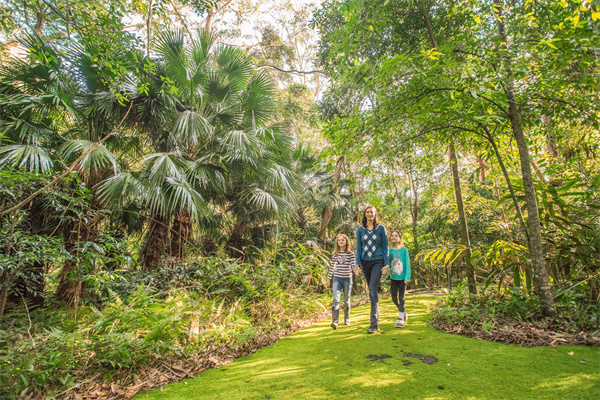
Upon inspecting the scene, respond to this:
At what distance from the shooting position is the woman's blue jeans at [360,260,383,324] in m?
4.02

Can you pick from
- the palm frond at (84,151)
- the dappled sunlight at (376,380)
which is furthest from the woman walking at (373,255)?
the palm frond at (84,151)

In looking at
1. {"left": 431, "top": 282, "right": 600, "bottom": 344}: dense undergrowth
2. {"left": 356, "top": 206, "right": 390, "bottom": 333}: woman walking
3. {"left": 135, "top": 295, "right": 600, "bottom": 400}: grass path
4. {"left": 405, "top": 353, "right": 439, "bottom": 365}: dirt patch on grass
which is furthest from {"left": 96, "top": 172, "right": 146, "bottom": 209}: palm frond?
{"left": 431, "top": 282, "right": 600, "bottom": 344}: dense undergrowth

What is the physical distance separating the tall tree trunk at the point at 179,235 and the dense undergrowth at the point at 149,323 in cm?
62

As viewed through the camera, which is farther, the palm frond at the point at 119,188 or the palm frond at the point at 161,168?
the palm frond at the point at 161,168

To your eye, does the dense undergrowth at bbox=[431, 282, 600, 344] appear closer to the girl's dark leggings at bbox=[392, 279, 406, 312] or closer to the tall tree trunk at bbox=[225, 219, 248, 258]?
the girl's dark leggings at bbox=[392, 279, 406, 312]

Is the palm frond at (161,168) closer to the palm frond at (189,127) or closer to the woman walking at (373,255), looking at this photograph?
the palm frond at (189,127)

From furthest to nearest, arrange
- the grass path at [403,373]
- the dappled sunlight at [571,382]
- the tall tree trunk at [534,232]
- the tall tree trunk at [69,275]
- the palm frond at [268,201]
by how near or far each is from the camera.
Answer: the palm frond at [268,201], the tall tree trunk at [69,275], the tall tree trunk at [534,232], the grass path at [403,373], the dappled sunlight at [571,382]

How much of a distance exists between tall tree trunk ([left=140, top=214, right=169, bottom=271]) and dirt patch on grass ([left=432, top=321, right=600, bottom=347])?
5.19 meters

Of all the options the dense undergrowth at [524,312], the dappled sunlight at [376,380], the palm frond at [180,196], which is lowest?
the dappled sunlight at [376,380]

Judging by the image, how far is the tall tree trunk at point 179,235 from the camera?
5.98 m

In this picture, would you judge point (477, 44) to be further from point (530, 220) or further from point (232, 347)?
point (232, 347)

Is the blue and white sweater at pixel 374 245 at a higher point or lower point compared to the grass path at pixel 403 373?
higher

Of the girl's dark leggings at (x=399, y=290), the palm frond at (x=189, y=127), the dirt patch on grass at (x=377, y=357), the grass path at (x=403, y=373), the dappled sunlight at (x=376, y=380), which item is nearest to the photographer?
the grass path at (x=403, y=373)

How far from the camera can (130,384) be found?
2576mm
